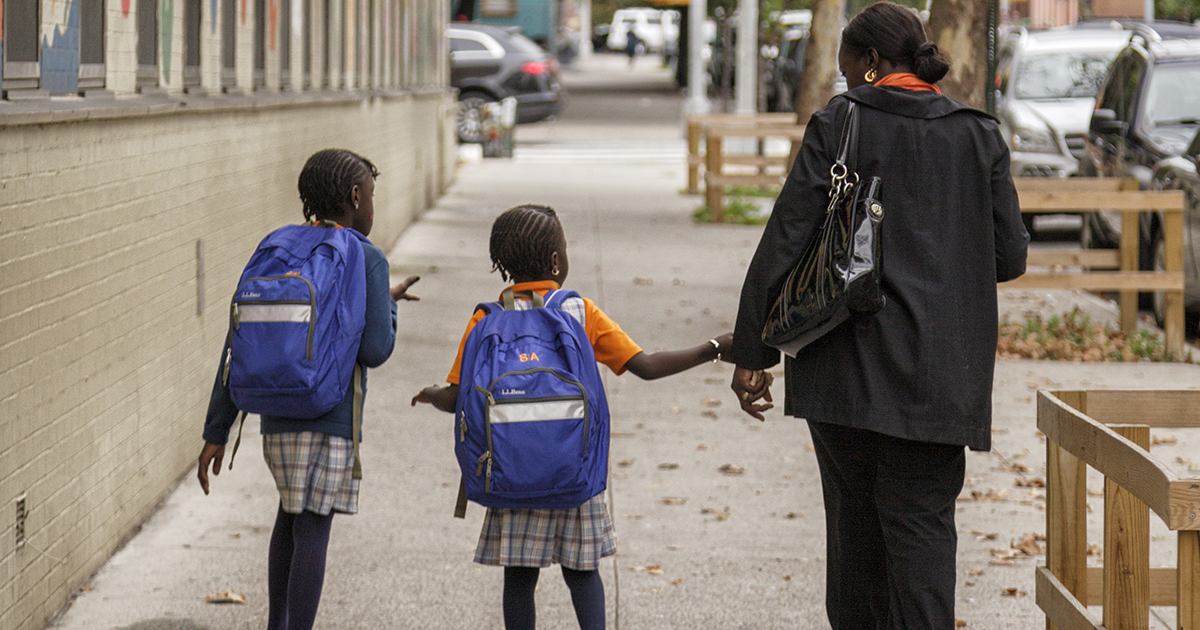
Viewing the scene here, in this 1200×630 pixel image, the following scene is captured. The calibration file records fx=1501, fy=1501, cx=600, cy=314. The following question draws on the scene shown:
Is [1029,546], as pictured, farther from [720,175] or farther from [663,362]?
[720,175]

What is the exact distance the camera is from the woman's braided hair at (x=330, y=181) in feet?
13.0

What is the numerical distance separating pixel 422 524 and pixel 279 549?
1.69 meters

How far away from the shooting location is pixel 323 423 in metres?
3.87

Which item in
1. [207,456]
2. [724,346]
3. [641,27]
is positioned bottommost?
[207,456]

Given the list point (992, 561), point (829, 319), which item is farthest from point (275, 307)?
point (992, 561)

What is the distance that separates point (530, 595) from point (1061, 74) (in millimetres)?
14171

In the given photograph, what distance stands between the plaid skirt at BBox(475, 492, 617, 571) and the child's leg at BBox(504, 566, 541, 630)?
0.08 meters

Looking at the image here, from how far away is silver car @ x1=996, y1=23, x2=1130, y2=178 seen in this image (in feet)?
48.2

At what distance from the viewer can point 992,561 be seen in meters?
5.34

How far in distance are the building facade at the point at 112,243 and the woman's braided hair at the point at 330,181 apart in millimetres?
840

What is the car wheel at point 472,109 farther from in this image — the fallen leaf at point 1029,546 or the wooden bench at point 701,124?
the fallen leaf at point 1029,546

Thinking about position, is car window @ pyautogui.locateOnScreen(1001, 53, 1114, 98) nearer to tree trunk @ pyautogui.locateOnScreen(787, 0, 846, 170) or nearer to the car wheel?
A: tree trunk @ pyautogui.locateOnScreen(787, 0, 846, 170)

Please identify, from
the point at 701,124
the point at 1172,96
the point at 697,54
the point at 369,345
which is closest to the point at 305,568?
the point at 369,345

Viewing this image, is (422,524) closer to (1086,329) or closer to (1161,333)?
(1086,329)
